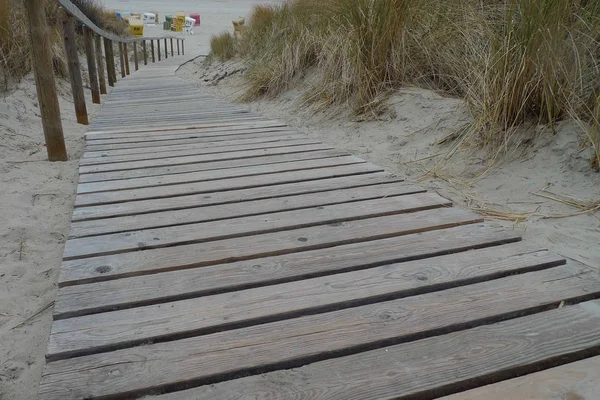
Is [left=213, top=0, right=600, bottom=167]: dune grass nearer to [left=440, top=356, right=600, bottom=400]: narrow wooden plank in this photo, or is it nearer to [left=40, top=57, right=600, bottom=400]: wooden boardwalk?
[left=40, top=57, right=600, bottom=400]: wooden boardwalk

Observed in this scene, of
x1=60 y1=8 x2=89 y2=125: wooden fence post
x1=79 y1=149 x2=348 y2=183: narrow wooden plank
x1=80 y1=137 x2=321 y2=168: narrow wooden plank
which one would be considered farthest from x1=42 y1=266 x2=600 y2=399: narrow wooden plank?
x1=60 y1=8 x2=89 y2=125: wooden fence post

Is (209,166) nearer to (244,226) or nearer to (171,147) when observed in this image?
(171,147)

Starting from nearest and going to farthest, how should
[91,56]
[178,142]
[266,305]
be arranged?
1. [266,305]
2. [178,142]
3. [91,56]

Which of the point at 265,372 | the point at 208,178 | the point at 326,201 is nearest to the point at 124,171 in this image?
the point at 208,178

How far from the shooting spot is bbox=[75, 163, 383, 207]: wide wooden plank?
6.87ft

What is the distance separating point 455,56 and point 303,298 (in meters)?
2.60

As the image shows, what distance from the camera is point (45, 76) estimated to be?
9.12 feet

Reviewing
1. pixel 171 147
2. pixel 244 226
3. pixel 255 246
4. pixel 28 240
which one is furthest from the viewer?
pixel 171 147

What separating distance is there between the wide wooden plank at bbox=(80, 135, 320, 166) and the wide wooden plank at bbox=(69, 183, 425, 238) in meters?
0.97

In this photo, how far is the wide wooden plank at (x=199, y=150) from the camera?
109 inches

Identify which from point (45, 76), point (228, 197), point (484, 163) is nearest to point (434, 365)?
point (228, 197)

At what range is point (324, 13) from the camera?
4.63 m

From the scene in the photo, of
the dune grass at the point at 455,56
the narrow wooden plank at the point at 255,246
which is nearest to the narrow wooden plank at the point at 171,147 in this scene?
the dune grass at the point at 455,56

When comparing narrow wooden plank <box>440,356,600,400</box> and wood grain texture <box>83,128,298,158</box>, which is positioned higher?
narrow wooden plank <box>440,356,600,400</box>
